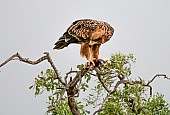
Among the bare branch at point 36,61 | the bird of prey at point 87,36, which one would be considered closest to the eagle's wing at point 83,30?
the bird of prey at point 87,36

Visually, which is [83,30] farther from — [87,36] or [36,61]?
[36,61]

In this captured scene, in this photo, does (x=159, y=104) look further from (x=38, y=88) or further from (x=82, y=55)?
(x=38, y=88)

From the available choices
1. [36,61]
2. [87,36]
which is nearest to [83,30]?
[87,36]

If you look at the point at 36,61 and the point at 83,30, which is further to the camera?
the point at 83,30

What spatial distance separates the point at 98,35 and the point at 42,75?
0.23 meters

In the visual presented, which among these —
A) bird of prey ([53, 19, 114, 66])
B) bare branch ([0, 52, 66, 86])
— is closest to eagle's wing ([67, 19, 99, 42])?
bird of prey ([53, 19, 114, 66])

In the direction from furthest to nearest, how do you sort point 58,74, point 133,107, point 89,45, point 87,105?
point 87,105
point 133,107
point 89,45
point 58,74

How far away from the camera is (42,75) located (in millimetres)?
1267

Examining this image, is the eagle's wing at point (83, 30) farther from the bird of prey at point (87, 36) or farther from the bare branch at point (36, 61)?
the bare branch at point (36, 61)

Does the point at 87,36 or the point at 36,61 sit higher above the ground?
the point at 87,36

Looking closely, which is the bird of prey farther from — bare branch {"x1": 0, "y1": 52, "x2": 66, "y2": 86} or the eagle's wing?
bare branch {"x1": 0, "y1": 52, "x2": 66, "y2": 86}

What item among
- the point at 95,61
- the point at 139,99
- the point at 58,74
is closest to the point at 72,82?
the point at 58,74

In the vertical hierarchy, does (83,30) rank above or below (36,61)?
above

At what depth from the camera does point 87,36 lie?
1.26 meters
